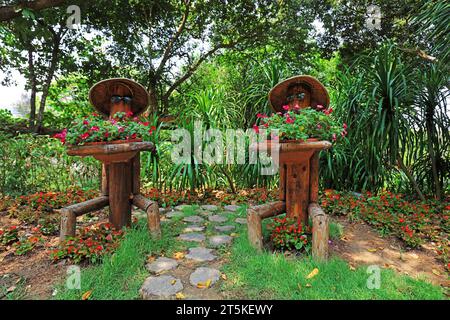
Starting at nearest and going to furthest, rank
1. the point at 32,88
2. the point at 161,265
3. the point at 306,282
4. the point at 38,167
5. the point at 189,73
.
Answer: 1. the point at 306,282
2. the point at 161,265
3. the point at 38,167
4. the point at 32,88
5. the point at 189,73

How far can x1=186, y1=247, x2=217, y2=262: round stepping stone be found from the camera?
2.02 metres

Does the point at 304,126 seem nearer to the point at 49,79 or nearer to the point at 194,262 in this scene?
the point at 194,262

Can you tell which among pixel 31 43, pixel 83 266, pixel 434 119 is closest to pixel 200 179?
pixel 83 266

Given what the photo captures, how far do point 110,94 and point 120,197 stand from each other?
3.08 ft

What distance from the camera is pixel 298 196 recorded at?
7.18 ft

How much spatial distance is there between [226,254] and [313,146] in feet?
3.56

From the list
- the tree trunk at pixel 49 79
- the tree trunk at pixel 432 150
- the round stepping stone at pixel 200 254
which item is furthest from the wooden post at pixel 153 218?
the tree trunk at pixel 49 79

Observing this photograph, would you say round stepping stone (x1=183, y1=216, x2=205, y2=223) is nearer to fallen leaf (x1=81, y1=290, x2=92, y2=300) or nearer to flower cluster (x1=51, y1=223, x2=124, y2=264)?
flower cluster (x1=51, y1=223, x2=124, y2=264)

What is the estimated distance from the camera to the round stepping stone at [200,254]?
2021mm

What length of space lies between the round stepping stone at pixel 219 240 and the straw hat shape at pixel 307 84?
130 cm

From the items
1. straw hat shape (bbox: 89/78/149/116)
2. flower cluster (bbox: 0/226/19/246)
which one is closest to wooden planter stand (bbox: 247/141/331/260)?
straw hat shape (bbox: 89/78/149/116)

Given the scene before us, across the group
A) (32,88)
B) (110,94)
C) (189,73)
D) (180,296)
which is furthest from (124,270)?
(32,88)
